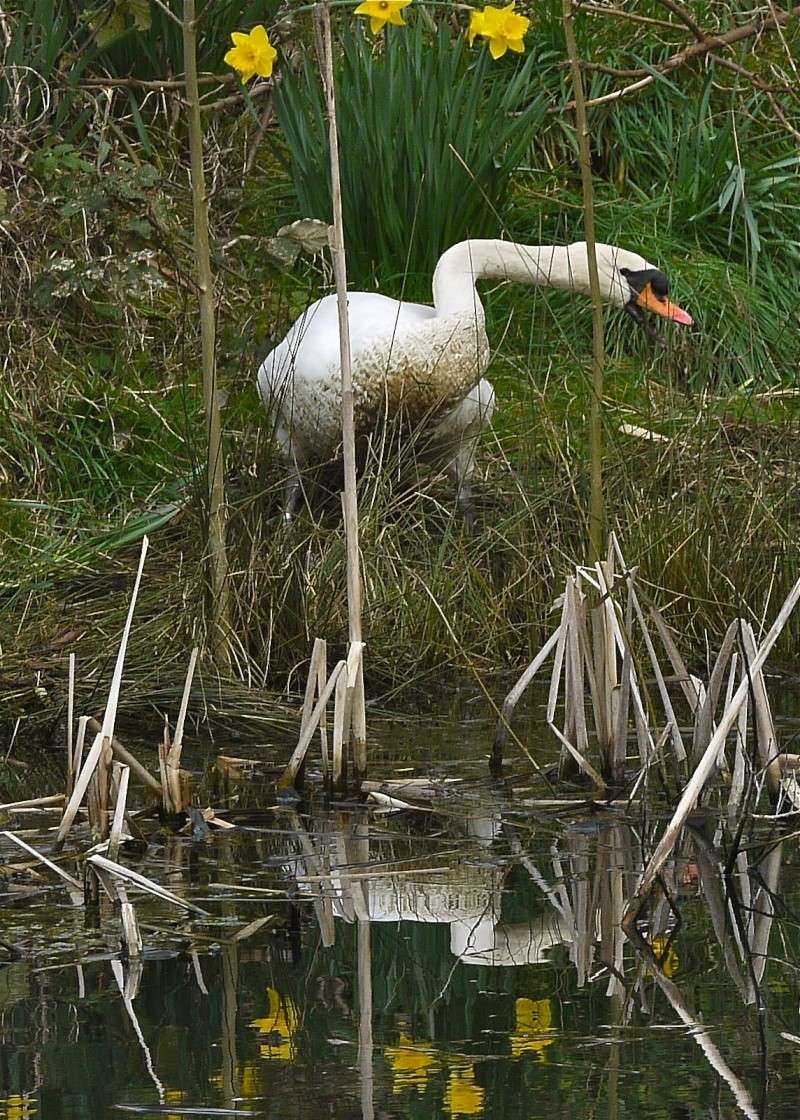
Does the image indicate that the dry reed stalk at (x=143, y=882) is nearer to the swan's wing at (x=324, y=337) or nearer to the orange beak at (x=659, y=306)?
the swan's wing at (x=324, y=337)

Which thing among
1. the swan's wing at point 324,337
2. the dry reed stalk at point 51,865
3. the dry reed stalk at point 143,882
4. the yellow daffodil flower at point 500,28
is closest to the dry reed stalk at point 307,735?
the dry reed stalk at point 51,865

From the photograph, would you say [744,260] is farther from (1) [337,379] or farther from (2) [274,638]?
(2) [274,638]

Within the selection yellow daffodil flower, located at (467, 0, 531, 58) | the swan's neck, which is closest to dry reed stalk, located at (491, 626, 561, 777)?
yellow daffodil flower, located at (467, 0, 531, 58)

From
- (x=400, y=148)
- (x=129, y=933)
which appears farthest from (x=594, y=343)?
(x=400, y=148)

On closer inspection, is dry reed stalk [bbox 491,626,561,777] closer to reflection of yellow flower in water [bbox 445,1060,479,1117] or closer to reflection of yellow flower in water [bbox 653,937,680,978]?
reflection of yellow flower in water [bbox 653,937,680,978]

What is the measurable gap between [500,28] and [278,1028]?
229 centimetres

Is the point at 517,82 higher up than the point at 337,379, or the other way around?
the point at 517,82

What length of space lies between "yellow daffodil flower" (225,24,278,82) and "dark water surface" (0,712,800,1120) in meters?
1.67

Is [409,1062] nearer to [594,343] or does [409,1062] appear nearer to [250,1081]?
[250,1081]

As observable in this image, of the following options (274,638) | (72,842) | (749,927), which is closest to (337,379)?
(274,638)

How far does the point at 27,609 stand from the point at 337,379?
991 mm

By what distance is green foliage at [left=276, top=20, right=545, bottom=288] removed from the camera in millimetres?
6496

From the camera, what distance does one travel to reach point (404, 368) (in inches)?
207

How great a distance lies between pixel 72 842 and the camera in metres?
3.23
